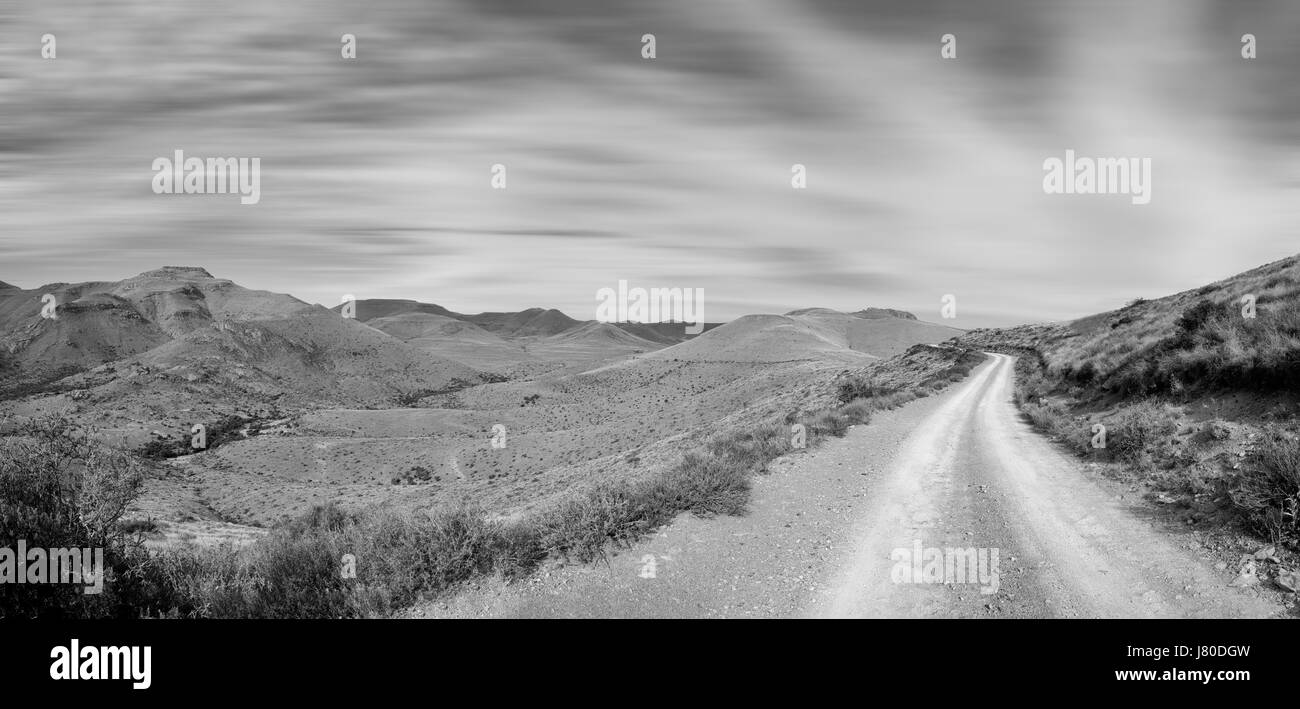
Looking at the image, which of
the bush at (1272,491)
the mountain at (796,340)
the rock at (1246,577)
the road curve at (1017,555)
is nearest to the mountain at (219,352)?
the mountain at (796,340)

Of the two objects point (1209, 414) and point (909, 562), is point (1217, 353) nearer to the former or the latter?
point (1209, 414)

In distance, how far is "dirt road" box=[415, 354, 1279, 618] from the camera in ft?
17.3

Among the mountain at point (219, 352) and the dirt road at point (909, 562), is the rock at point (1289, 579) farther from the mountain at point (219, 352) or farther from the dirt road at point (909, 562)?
the mountain at point (219, 352)

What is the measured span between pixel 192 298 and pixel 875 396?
703 ft

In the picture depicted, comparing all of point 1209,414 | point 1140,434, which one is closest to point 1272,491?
point 1140,434

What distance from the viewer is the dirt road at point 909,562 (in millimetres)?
5262

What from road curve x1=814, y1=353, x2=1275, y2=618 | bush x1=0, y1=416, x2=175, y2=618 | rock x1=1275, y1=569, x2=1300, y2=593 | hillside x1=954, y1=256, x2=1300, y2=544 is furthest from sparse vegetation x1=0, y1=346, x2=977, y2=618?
hillside x1=954, y1=256, x2=1300, y2=544

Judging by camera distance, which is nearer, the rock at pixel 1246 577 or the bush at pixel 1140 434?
the rock at pixel 1246 577

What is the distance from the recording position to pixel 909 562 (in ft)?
20.6
